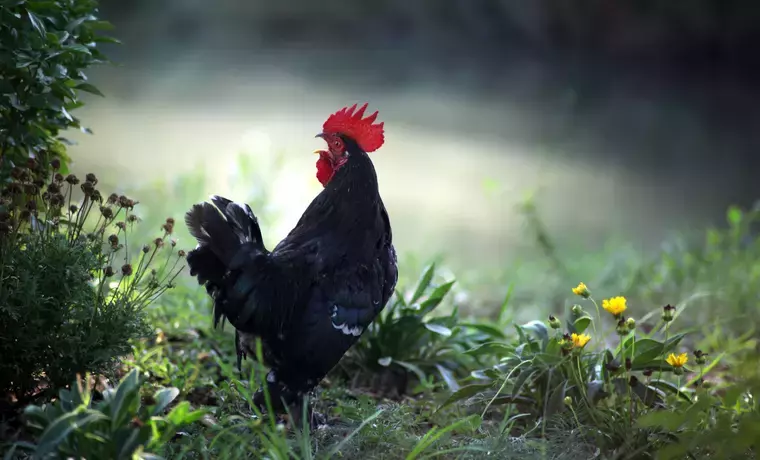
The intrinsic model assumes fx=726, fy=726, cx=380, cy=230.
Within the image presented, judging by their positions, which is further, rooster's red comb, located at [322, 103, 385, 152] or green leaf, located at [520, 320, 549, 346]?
green leaf, located at [520, 320, 549, 346]

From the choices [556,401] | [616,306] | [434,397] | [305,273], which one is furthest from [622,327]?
[305,273]

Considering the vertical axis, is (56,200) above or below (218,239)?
above

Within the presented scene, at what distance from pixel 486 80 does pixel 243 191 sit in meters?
4.14

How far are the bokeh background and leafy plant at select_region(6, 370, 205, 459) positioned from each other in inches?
110

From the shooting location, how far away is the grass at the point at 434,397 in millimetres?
1765

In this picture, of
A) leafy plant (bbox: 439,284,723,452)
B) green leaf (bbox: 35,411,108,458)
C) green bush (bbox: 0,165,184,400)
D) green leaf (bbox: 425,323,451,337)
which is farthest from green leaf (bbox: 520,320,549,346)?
green leaf (bbox: 35,411,108,458)

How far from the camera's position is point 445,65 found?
8.68 metres

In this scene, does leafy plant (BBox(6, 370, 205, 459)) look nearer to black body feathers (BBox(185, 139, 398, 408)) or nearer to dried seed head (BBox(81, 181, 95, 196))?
black body feathers (BBox(185, 139, 398, 408))

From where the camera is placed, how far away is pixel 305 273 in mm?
2252

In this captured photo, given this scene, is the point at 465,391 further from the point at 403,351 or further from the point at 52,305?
the point at 52,305

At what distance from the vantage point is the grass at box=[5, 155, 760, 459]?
176 cm

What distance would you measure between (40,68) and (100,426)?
1128mm

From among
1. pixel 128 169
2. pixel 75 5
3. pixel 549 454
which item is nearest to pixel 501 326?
pixel 549 454

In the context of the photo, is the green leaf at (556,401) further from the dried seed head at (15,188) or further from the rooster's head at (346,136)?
the dried seed head at (15,188)
